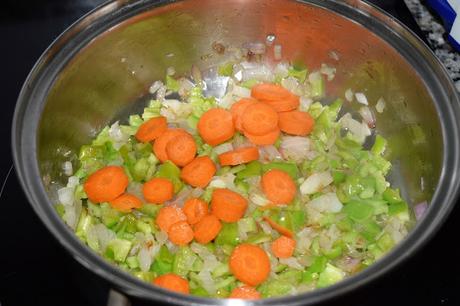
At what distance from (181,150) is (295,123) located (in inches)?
13.0

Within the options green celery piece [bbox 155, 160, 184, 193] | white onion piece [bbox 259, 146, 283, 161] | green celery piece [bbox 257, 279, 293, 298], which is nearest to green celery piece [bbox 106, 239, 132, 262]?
green celery piece [bbox 155, 160, 184, 193]

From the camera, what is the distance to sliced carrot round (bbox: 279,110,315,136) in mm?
1705

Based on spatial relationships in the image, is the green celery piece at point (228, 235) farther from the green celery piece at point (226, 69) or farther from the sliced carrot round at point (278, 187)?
the green celery piece at point (226, 69)

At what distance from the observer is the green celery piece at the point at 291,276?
1419 millimetres

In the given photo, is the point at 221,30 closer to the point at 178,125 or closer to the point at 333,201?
the point at 178,125

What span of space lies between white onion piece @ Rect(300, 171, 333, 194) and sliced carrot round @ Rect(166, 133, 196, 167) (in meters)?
0.31

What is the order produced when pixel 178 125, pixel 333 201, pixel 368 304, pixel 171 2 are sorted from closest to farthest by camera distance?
pixel 368 304 < pixel 333 201 < pixel 171 2 < pixel 178 125

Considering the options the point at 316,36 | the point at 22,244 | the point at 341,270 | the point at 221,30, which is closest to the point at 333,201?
the point at 341,270

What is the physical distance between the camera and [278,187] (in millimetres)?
1548

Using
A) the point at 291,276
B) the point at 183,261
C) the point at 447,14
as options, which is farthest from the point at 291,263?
the point at 447,14

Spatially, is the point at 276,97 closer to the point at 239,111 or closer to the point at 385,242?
the point at 239,111

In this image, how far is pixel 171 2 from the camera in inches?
65.5

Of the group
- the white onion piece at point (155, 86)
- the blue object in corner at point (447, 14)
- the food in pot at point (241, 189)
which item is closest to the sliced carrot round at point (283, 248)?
the food in pot at point (241, 189)

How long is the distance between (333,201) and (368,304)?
0.89ft
